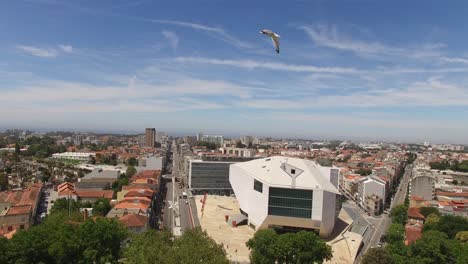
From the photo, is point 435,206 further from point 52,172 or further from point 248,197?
point 52,172

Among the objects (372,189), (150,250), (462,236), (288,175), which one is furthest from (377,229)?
(150,250)

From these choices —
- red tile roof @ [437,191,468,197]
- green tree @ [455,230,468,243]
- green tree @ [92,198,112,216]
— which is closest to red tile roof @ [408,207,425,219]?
green tree @ [455,230,468,243]

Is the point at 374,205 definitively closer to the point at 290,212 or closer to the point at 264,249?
the point at 290,212

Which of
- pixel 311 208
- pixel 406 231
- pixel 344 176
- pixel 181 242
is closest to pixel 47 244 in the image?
pixel 181 242

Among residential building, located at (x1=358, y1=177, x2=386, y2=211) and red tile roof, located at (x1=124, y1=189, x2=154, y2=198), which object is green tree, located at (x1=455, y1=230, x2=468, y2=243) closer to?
residential building, located at (x1=358, y1=177, x2=386, y2=211)

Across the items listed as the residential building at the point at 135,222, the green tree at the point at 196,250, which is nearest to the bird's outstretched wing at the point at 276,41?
the green tree at the point at 196,250
